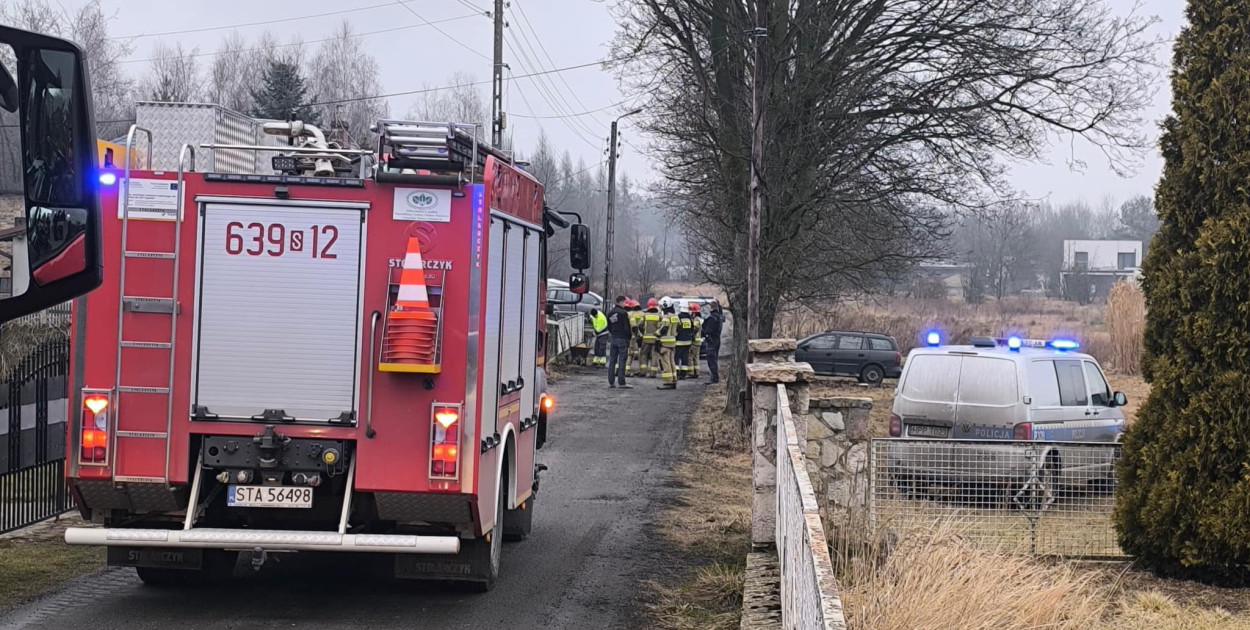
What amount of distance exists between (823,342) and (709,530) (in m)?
22.8

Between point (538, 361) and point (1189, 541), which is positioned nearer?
point (1189, 541)

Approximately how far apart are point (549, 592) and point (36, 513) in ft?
13.9

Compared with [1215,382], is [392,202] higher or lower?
higher

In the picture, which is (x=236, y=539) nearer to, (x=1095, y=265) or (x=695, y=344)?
(x=695, y=344)

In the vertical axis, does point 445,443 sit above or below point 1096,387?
below

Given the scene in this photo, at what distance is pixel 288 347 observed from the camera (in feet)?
24.2

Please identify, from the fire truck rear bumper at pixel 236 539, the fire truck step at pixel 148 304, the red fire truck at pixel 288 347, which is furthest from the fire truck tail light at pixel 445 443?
the fire truck step at pixel 148 304

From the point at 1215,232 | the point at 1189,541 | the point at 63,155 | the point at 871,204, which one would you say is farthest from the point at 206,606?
the point at 871,204

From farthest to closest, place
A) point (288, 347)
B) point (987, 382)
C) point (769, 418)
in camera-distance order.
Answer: point (987, 382) → point (769, 418) → point (288, 347)

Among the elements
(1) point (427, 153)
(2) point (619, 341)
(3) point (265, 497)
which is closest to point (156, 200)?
(1) point (427, 153)

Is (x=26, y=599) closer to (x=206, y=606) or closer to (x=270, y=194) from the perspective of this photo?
(x=206, y=606)

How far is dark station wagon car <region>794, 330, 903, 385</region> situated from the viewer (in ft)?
108

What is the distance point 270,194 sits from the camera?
740 cm

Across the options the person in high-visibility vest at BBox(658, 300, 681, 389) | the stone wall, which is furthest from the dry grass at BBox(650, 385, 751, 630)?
the person in high-visibility vest at BBox(658, 300, 681, 389)
